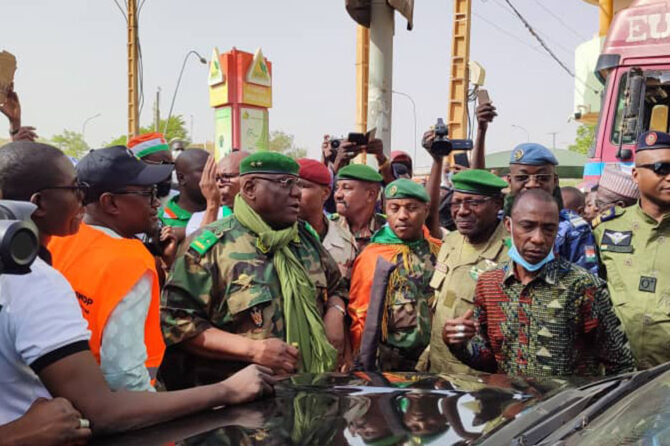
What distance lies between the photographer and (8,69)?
16.4 feet

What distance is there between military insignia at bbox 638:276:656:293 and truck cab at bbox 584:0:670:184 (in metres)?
4.08

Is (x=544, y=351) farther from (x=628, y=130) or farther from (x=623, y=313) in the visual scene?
(x=628, y=130)

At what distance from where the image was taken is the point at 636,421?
149 cm

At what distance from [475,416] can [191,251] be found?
1.47m

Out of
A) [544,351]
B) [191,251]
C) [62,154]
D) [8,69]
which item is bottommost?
[544,351]

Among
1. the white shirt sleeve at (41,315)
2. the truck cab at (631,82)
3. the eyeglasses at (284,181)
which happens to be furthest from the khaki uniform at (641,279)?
the truck cab at (631,82)

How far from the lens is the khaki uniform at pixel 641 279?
117 inches

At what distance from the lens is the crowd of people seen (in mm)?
1486

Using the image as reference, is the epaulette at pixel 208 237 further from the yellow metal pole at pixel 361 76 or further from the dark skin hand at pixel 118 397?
the yellow metal pole at pixel 361 76

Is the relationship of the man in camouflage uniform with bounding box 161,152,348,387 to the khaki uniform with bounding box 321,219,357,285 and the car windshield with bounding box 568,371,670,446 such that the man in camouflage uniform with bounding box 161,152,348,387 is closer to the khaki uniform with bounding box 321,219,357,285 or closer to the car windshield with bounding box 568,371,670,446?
the khaki uniform with bounding box 321,219,357,285

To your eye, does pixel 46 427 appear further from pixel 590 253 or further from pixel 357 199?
pixel 357 199

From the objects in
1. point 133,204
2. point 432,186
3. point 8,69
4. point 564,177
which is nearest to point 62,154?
point 133,204

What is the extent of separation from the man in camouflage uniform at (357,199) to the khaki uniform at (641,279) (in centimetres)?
163

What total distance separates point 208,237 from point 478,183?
5.15 feet
